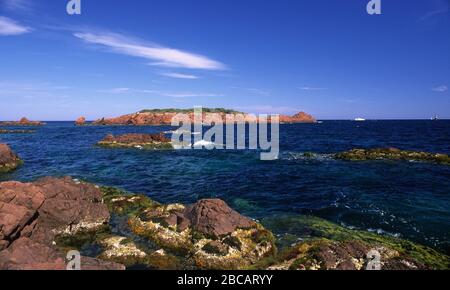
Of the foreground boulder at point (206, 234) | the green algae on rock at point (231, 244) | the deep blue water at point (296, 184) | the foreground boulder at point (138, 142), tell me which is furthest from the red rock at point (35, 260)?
the foreground boulder at point (138, 142)

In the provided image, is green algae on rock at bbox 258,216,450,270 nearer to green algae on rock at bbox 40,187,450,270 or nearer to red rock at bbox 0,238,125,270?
green algae on rock at bbox 40,187,450,270

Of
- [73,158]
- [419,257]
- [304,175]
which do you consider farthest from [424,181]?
[73,158]

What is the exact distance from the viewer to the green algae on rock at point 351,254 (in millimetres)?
13367

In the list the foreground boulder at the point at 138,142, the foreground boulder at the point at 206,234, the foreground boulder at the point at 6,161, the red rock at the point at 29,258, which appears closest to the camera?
the red rock at the point at 29,258

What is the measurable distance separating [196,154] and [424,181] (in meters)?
33.5

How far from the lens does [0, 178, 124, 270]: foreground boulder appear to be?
39.4 feet

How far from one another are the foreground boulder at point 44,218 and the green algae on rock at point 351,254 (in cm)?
749

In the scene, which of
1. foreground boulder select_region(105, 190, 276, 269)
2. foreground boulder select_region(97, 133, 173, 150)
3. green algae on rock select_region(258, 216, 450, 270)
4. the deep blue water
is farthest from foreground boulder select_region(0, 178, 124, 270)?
foreground boulder select_region(97, 133, 173, 150)

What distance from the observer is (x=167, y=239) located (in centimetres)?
1641

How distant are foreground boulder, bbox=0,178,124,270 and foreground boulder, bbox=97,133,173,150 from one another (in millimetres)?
40694

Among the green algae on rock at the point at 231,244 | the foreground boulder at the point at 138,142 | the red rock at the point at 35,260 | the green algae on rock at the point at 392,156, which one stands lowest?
the green algae on rock at the point at 231,244

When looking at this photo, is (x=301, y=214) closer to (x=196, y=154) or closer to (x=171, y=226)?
(x=171, y=226)

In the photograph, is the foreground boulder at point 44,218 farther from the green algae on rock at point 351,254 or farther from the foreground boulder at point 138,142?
the foreground boulder at point 138,142

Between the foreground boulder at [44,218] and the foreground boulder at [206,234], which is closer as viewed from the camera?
the foreground boulder at [44,218]
